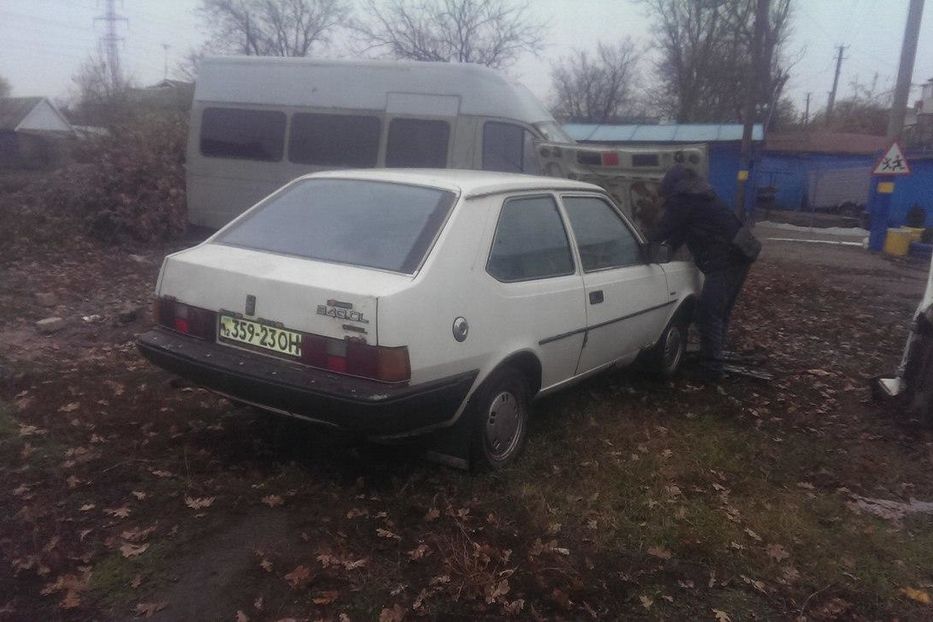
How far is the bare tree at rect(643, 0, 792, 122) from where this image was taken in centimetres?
3509

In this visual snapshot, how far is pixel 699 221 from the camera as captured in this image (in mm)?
5680

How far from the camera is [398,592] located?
2.92m

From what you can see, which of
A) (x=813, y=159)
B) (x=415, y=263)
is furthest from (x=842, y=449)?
A: (x=813, y=159)

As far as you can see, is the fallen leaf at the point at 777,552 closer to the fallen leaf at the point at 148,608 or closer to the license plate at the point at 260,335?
the license plate at the point at 260,335

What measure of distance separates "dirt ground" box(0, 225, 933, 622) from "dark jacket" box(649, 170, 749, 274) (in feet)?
3.53

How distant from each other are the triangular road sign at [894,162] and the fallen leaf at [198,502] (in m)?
14.9

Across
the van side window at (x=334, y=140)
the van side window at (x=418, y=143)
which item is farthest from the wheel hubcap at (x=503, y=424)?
the van side window at (x=334, y=140)

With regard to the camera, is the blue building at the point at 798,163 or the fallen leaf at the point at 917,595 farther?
the blue building at the point at 798,163

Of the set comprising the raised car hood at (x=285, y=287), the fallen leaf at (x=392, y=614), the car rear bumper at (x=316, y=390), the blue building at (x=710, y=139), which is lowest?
the fallen leaf at (x=392, y=614)

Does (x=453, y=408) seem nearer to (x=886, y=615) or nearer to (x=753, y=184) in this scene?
(x=886, y=615)

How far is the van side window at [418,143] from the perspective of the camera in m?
9.33

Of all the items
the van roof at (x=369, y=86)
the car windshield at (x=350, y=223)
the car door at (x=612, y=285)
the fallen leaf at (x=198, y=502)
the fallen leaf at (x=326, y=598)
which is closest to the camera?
the fallen leaf at (x=326, y=598)

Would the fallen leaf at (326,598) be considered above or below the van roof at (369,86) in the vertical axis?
below

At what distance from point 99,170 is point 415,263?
1027 centimetres
